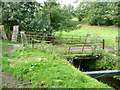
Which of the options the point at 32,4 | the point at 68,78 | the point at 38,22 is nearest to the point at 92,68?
the point at 68,78

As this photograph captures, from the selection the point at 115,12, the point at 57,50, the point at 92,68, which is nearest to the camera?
the point at 57,50

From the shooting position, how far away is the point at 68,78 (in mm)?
3760

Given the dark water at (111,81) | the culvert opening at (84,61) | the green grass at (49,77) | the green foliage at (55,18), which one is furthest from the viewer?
the green foliage at (55,18)

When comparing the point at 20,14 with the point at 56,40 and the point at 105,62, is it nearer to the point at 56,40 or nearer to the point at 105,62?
the point at 56,40

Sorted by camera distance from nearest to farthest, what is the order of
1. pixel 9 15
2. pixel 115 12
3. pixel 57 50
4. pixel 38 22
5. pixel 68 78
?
pixel 68 78 < pixel 57 50 < pixel 9 15 < pixel 38 22 < pixel 115 12

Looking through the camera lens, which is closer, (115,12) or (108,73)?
(108,73)

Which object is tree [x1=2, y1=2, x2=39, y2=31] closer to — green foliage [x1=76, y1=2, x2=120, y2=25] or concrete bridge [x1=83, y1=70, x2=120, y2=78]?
concrete bridge [x1=83, y1=70, x2=120, y2=78]

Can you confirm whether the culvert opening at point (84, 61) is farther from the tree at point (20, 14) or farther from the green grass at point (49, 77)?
the tree at point (20, 14)

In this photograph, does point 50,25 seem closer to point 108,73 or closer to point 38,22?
point 38,22

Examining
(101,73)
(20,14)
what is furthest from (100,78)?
(20,14)

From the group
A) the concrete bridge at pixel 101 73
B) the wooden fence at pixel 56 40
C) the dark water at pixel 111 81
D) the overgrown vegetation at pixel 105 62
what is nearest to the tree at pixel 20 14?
the wooden fence at pixel 56 40

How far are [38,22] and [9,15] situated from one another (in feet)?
8.17

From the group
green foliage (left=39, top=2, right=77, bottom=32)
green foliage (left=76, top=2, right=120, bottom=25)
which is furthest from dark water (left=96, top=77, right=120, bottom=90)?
green foliage (left=76, top=2, right=120, bottom=25)

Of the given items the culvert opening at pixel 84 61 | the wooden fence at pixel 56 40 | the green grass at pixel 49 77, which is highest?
the wooden fence at pixel 56 40
